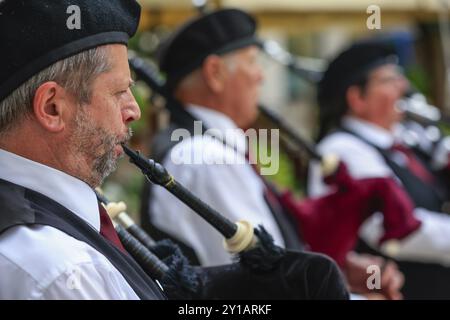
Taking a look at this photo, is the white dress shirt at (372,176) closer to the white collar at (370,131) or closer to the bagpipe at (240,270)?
the white collar at (370,131)

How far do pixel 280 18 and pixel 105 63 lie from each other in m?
3.99

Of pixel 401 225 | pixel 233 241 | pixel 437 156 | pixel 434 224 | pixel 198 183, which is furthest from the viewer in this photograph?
pixel 437 156

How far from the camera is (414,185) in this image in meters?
3.74

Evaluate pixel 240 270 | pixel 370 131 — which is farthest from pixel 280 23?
pixel 240 270

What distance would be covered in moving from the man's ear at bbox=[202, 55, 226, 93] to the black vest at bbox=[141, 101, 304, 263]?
0.43ft

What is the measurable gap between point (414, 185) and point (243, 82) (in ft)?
4.25

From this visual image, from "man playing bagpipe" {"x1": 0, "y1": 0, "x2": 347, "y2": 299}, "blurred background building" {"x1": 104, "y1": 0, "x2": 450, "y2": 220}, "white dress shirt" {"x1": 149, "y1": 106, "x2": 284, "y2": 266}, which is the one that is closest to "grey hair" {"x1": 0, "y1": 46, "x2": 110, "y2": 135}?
"man playing bagpipe" {"x1": 0, "y1": 0, "x2": 347, "y2": 299}

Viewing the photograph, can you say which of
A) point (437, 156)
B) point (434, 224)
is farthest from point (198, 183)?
point (437, 156)

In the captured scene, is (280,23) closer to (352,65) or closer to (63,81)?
(352,65)

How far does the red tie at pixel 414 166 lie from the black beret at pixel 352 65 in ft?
1.26

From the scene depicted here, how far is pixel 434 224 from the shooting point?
3453mm

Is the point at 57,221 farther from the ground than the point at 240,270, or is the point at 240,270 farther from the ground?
the point at 57,221

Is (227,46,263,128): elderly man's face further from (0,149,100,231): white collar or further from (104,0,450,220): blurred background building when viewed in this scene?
(0,149,100,231): white collar

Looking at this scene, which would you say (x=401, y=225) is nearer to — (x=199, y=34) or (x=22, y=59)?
(x=199, y=34)
